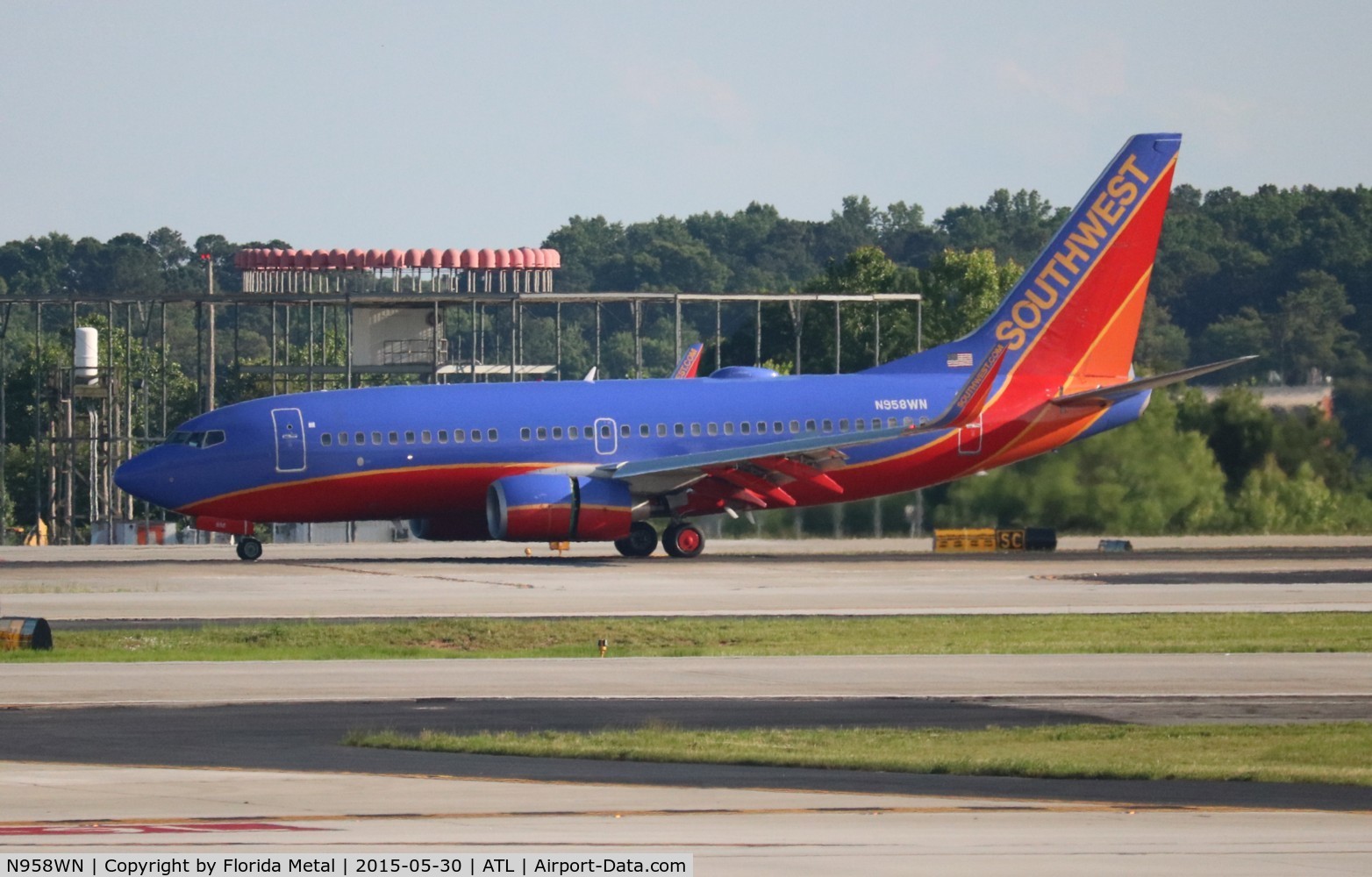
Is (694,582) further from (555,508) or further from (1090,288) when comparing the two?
(1090,288)

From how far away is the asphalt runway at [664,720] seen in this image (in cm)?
1410

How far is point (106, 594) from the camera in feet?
125

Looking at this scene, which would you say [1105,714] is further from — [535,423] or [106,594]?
[535,423]

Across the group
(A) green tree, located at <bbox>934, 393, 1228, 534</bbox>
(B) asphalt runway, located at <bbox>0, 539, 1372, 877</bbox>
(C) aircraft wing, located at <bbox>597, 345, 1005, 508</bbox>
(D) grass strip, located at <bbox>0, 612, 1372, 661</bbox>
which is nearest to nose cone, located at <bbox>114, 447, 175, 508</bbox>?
(B) asphalt runway, located at <bbox>0, 539, 1372, 877</bbox>

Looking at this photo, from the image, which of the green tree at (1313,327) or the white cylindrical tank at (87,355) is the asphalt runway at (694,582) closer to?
the white cylindrical tank at (87,355)

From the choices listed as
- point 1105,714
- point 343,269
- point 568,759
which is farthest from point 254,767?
point 343,269

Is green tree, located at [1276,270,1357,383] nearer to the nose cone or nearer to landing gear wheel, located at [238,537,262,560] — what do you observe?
landing gear wheel, located at [238,537,262,560]

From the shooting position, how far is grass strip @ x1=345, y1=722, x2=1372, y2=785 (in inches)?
700

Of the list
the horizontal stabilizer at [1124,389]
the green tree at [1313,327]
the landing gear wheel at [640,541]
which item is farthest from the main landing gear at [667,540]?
the green tree at [1313,327]

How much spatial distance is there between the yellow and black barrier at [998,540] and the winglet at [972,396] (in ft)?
16.4

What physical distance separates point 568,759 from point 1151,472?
37.3 m

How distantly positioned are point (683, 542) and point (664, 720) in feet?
87.3

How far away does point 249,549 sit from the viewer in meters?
48.5

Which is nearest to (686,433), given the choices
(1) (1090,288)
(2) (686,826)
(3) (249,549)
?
(3) (249,549)
